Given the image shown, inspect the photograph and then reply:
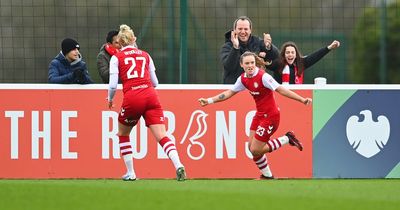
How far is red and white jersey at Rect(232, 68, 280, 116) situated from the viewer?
50.3ft

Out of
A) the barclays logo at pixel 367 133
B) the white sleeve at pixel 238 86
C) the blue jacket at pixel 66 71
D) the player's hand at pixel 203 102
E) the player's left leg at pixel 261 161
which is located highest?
the blue jacket at pixel 66 71

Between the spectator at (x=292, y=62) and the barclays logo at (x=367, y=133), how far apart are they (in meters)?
0.88

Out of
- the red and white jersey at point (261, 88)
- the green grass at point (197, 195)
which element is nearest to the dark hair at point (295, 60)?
the red and white jersey at point (261, 88)

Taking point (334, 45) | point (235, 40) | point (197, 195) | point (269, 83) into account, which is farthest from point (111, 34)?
point (197, 195)

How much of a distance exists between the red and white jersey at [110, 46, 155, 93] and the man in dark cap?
1543 millimetres

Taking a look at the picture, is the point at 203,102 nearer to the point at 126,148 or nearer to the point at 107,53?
the point at 126,148

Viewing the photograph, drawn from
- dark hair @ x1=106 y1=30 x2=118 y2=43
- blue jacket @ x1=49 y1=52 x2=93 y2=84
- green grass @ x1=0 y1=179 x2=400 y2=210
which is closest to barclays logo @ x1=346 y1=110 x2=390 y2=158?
green grass @ x1=0 y1=179 x2=400 y2=210

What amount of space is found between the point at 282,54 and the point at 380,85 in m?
1.32

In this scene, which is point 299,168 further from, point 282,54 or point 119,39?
point 119,39

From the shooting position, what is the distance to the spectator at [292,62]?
16719 millimetres

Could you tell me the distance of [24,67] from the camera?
1680 centimetres

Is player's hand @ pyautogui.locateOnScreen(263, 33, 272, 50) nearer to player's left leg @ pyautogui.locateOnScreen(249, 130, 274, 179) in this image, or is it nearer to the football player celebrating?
the football player celebrating

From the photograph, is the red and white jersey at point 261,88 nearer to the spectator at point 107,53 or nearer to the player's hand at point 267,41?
the player's hand at point 267,41

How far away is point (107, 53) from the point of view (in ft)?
54.3
